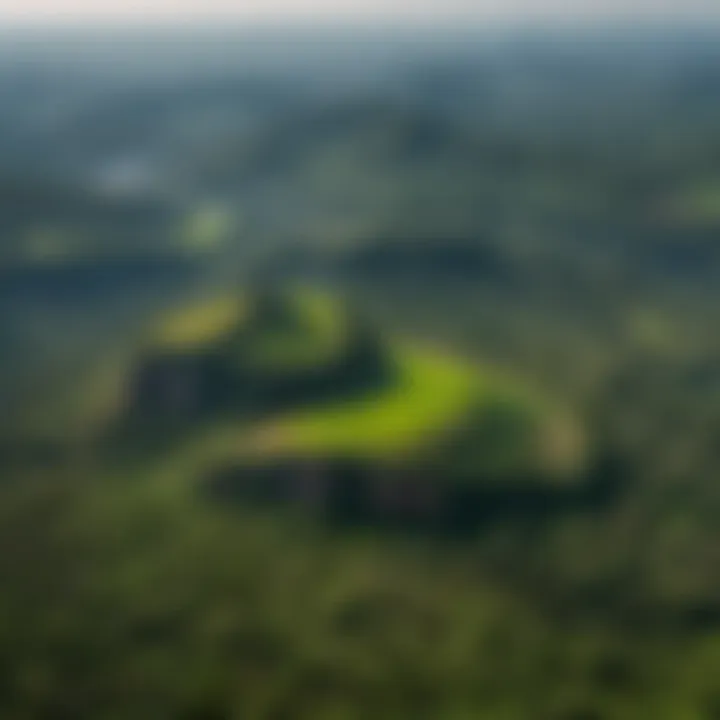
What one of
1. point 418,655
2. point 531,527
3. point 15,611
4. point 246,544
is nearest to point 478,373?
point 531,527

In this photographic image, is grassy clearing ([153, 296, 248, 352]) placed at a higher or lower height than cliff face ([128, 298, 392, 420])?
higher

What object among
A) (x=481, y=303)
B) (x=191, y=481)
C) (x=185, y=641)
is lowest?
(x=185, y=641)

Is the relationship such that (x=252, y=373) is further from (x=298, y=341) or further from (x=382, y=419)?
(x=382, y=419)

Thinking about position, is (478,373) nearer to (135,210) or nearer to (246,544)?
(246,544)

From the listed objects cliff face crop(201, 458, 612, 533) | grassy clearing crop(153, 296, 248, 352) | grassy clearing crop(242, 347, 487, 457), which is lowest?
cliff face crop(201, 458, 612, 533)

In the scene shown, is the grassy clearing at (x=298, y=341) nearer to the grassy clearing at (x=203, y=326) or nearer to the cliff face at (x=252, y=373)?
the cliff face at (x=252, y=373)

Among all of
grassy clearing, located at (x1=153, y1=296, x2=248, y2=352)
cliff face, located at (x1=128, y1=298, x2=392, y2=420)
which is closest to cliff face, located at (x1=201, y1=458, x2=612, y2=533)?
cliff face, located at (x1=128, y1=298, x2=392, y2=420)

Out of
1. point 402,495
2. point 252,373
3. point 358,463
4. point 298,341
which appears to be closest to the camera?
point 402,495

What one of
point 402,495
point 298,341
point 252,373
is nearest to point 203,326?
point 252,373

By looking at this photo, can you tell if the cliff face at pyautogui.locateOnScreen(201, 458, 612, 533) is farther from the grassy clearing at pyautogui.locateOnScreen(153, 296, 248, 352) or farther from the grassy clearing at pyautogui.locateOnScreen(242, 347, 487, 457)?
the grassy clearing at pyautogui.locateOnScreen(153, 296, 248, 352)
